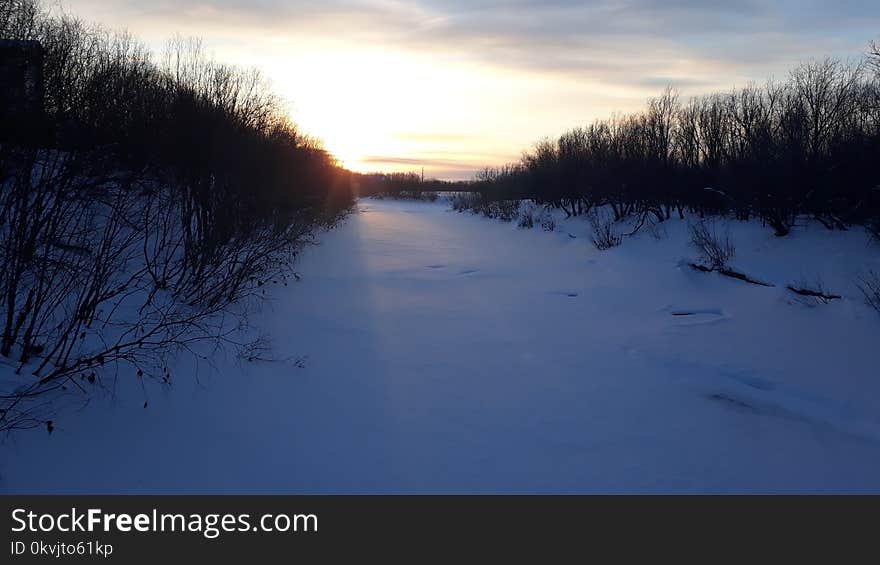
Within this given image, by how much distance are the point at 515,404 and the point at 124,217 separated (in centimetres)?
478

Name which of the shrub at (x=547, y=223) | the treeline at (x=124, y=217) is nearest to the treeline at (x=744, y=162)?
the shrub at (x=547, y=223)

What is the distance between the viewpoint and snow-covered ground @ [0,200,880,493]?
13.5 feet

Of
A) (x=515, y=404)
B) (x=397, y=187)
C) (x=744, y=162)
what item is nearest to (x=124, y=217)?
(x=515, y=404)

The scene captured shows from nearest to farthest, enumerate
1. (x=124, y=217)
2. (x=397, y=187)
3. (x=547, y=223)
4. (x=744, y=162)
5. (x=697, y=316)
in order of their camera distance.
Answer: (x=124, y=217), (x=697, y=316), (x=744, y=162), (x=547, y=223), (x=397, y=187)

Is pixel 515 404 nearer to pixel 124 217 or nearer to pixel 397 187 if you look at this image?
pixel 124 217

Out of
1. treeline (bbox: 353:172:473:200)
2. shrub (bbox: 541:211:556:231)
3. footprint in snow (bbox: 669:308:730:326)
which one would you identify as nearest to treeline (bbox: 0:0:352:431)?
footprint in snow (bbox: 669:308:730:326)

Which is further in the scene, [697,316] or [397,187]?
[397,187]

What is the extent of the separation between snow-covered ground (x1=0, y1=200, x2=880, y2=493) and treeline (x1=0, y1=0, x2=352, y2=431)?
0.72 metres

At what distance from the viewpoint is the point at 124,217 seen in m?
5.62

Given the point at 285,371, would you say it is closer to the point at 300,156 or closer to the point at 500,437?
the point at 500,437

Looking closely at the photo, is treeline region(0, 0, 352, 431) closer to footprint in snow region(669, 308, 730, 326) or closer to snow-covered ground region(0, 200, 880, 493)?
snow-covered ground region(0, 200, 880, 493)

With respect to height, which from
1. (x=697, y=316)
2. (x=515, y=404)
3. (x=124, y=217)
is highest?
(x=124, y=217)

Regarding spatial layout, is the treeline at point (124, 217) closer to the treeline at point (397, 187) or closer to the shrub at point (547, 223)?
the shrub at point (547, 223)
